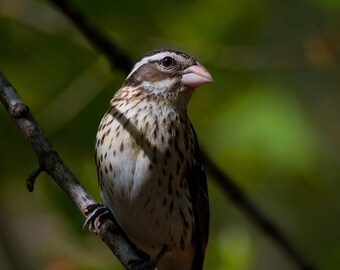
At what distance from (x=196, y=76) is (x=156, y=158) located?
1.66 feet

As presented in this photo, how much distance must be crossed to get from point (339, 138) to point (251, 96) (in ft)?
6.96

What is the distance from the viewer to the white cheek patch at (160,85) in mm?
5410

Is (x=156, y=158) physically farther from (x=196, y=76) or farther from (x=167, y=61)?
(x=167, y=61)

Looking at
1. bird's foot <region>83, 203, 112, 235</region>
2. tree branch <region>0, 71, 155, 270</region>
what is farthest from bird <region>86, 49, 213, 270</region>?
tree branch <region>0, 71, 155, 270</region>

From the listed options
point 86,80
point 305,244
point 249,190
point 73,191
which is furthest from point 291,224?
point 73,191

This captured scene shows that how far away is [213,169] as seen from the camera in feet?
17.5

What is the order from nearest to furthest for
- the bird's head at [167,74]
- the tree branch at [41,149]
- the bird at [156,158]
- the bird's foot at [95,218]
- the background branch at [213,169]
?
the tree branch at [41,149], the bird's foot at [95,218], the background branch at [213,169], the bird at [156,158], the bird's head at [167,74]

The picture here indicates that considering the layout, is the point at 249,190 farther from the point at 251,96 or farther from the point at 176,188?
the point at 176,188

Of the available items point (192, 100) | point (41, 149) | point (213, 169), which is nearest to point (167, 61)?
point (192, 100)

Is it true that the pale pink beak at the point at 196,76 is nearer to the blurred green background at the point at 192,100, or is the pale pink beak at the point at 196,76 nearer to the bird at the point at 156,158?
the bird at the point at 156,158

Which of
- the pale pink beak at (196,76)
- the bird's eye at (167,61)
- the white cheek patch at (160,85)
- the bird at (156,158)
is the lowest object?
the bird at (156,158)

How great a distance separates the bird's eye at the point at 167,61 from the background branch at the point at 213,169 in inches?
10.1

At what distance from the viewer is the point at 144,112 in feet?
17.3

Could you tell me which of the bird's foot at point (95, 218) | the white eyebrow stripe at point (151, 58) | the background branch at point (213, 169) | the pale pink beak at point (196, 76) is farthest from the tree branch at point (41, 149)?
the white eyebrow stripe at point (151, 58)
